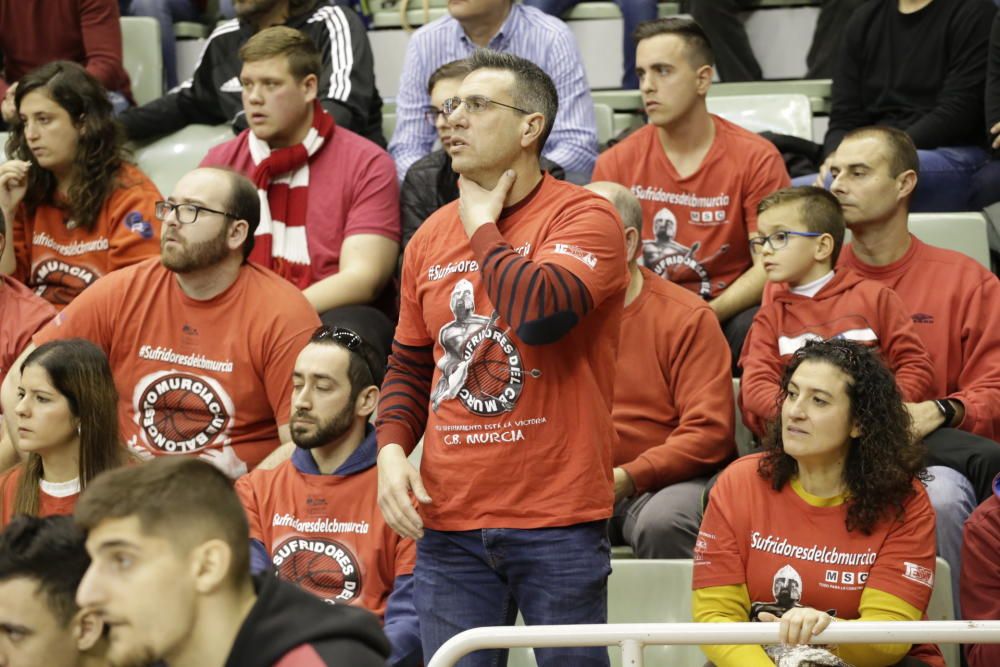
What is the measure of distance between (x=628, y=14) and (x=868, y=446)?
10.5ft

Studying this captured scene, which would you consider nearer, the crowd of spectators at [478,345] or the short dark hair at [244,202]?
the crowd of spectators at [478,345]

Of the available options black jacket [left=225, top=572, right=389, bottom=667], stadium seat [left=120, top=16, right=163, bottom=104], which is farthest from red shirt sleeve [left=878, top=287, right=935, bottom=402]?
stadium seat [left=120, top=16, right=163, bottom=104]

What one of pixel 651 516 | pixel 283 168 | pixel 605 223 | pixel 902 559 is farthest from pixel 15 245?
pixel 902 559

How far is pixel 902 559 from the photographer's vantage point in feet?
10.3

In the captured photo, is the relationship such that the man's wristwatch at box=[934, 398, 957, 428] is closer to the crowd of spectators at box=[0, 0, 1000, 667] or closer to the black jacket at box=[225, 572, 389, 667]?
the crowd of spectators at box=[0, 0, 1000, 667]

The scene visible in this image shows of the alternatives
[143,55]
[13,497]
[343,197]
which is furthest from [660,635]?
[143,55]

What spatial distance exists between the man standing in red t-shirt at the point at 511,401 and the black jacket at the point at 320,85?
2475 millimetres

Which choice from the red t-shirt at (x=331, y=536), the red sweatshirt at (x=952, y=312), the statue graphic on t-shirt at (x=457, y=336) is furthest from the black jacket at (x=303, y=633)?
the red sweatshirt at (x=952, y=312)

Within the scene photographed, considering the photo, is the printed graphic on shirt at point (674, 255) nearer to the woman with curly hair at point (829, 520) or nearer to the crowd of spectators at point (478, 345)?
the crowd of spectators at point (478, 345)

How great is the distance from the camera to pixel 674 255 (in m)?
4.59

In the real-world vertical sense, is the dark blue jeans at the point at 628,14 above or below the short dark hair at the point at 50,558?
above

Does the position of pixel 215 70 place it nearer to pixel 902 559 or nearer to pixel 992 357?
pixel 992 357

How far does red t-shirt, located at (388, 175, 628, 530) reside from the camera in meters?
2.66

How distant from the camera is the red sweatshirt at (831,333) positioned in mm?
3848
